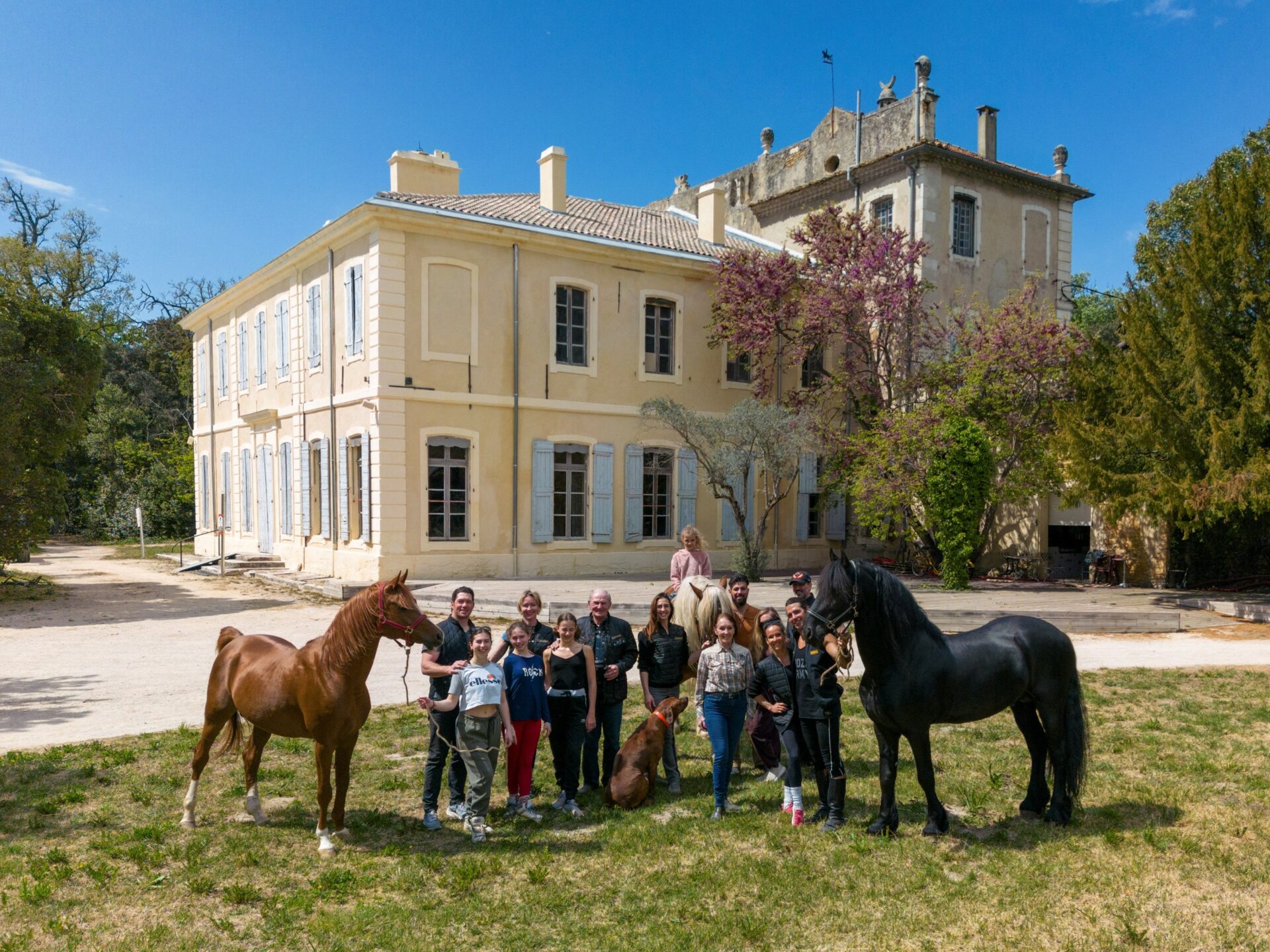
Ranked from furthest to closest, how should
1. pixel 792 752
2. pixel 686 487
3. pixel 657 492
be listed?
pixel 686 487 < pixel 657 492 < pixel 792 752

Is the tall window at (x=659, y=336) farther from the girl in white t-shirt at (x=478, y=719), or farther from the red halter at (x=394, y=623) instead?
the red halter at (x=394, y=623)

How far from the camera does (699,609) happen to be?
6.90 metres

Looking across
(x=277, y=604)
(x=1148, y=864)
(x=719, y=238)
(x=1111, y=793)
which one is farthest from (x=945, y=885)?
(x=719, y=238)

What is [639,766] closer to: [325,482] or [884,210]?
[325,482]

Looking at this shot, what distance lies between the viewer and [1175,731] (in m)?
7.80

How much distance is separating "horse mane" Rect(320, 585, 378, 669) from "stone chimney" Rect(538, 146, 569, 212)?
16263mm

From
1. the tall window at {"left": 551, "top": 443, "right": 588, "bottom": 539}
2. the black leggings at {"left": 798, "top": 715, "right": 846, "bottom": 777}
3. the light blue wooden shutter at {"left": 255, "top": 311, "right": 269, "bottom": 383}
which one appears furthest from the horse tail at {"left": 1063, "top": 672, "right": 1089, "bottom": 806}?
the light blue wooden shutter at {"left": 255, "top": 311, "right": 269, "bottom": 383}

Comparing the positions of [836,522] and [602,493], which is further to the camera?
[836,522]

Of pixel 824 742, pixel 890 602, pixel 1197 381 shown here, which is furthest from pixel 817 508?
pixel 890 602

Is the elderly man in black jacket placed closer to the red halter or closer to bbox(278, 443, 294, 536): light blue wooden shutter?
the red halter

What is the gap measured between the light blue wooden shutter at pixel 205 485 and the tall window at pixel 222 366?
229cm

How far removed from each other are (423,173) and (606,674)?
53.8ft

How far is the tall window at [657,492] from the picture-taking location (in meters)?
19.7

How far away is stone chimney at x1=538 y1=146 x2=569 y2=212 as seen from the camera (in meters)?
20.3
